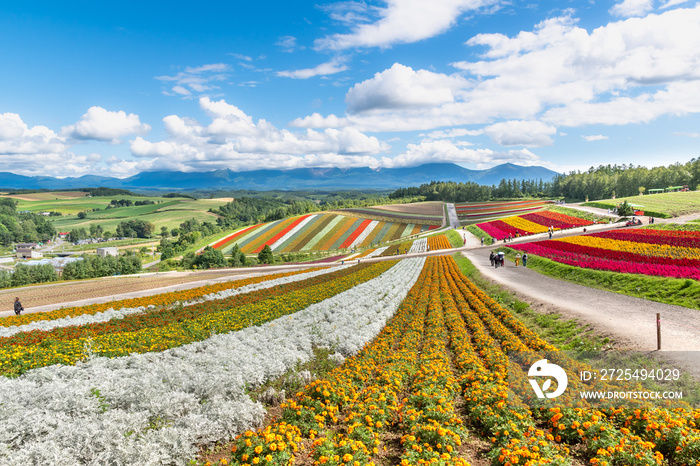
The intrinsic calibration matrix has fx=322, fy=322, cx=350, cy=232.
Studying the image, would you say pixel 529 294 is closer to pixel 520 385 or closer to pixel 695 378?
pixel 695 378

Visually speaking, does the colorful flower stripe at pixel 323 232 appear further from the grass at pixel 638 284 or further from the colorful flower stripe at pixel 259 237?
the grass at pixel 638 284

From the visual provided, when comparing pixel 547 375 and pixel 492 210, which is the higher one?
pixel 492 210

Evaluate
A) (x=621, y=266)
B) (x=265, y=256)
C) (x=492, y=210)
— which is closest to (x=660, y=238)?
(x=621, y=266)

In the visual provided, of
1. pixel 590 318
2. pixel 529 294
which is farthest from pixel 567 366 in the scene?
pixel 529 294

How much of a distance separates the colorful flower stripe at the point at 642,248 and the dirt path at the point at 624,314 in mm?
8234

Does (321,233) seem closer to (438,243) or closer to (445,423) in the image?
(438,243)

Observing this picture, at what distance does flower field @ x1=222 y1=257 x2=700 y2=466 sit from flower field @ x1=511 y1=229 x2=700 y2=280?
17.0 m

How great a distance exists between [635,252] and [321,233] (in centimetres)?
6766

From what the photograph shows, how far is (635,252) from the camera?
27016 millimetres

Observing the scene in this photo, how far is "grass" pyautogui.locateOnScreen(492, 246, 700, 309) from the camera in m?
16.3

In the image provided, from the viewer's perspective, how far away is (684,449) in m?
5.48

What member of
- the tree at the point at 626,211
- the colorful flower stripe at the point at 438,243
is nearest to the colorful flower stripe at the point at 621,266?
the colorful flower stripe at the point at 438,243

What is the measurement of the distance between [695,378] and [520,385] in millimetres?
4794

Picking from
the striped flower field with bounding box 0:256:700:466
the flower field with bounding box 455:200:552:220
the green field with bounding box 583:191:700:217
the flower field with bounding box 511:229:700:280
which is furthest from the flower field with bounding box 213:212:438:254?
the striped flower field with bounding box 0:256:700:466
